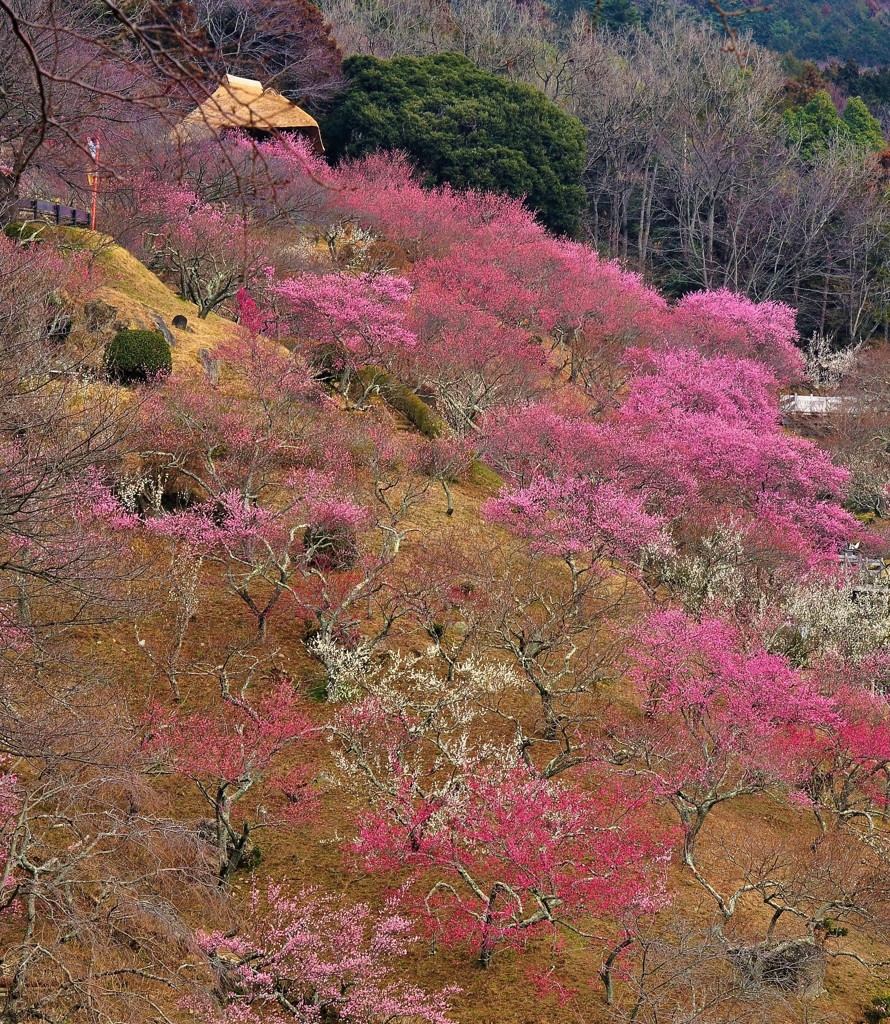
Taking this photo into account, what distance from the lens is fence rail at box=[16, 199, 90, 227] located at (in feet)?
71.1

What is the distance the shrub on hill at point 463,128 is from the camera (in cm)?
3875

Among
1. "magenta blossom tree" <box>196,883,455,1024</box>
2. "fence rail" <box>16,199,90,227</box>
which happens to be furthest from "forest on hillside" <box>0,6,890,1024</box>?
"fence rail" <box>16,199,90,227</box>

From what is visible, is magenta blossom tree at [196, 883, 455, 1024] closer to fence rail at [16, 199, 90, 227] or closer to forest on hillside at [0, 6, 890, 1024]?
forest on hillside at [0, 6, 890, 1024]

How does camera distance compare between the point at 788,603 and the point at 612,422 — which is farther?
the point at 612,422

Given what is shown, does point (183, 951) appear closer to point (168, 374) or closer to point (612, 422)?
point (168, 374)

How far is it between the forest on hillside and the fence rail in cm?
19

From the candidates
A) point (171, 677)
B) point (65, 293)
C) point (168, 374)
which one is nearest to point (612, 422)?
point (168, 374)

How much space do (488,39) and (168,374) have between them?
1421 inches

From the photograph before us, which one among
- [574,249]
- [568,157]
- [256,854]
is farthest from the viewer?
[568,157]

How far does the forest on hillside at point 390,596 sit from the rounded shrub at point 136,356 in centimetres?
15

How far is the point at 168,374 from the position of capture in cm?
1972

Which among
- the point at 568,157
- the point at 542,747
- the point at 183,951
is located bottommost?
the point at 542,747

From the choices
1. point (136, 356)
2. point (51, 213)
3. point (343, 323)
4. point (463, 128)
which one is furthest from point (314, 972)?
point (463, 128)

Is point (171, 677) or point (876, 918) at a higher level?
point (876, 918)
